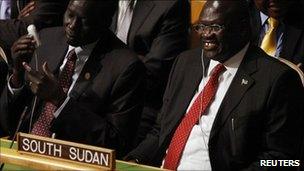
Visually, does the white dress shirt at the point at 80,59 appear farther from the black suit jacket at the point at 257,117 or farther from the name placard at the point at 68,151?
the name placard at the point at 68,151

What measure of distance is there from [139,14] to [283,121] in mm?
1176

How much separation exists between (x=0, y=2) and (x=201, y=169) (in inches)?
65.7

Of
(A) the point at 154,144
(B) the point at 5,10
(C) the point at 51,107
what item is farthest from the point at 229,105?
(B) the point at 5,10

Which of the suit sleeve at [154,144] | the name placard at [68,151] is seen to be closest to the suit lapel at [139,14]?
the suit sleeve at [154,144]

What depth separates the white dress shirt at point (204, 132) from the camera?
76.8 inches

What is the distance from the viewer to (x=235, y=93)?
6.33 ft

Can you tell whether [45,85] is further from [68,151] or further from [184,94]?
[68,151]

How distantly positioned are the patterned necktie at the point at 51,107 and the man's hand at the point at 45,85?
4.3 inches

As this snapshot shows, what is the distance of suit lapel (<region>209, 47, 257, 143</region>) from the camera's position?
6.29 ft

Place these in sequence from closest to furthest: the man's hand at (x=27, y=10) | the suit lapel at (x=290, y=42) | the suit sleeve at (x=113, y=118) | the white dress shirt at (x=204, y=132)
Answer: the white dress shirt at (x=204, y=132)
the suit sleeve at (x=113, y=118)
the suit lapel at (x=290, y=42)
the man's hand at (x=27, y=10)

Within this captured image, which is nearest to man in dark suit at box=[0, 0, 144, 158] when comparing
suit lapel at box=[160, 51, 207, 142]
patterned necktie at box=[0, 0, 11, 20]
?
suit lapel at box=[160, 51, 207, 142]

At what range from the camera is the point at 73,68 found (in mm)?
2217

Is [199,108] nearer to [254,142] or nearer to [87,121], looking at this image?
[254,142]

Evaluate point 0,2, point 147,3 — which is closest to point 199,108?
point 147,3
